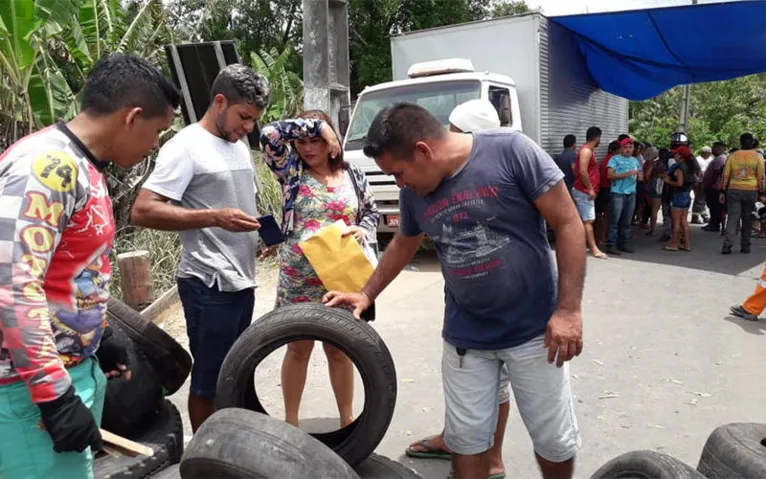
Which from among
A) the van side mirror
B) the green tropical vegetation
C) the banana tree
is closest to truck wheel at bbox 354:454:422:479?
the green tropical vegetation

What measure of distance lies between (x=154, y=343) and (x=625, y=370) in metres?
3.56

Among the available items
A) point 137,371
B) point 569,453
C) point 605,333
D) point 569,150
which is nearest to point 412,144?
point 569,453

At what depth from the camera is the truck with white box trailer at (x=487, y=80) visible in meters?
8.52

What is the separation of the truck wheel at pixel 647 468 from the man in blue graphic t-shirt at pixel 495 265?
0.76 feet

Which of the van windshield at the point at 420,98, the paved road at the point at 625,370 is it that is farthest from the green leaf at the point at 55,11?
the van windshield at the point at 420,98

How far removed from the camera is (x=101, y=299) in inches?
76.6

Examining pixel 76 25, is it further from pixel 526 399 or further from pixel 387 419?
pixel 526 399

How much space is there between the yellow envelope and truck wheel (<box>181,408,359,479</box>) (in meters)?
1.05

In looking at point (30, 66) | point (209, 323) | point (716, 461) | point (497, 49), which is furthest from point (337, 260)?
point (497, 49)

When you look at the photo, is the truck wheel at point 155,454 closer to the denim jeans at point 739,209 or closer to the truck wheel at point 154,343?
the truck wheel at point 154,343

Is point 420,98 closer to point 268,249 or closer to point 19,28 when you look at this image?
point 19,28

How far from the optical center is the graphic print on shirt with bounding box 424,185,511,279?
2408mm

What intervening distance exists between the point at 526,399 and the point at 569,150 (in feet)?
25.4

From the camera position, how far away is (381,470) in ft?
9.98
